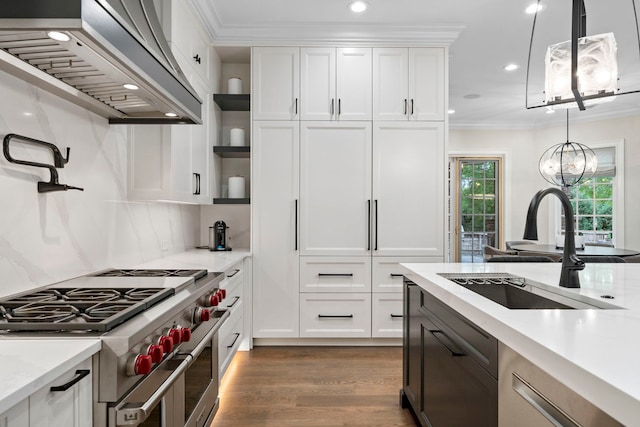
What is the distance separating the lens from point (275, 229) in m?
3.35

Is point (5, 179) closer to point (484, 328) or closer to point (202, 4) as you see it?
point (484, 328)

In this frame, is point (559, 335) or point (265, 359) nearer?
point (559, 335)

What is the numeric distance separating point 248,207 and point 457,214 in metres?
4.25

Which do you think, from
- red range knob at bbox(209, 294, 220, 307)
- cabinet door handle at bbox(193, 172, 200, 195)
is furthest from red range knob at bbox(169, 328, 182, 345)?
cabinet door handle at bbox(193, 172, 200, 195)

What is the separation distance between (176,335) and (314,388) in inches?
60.8

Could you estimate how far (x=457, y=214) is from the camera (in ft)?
21.9

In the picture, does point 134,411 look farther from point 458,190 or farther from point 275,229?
point 458,190

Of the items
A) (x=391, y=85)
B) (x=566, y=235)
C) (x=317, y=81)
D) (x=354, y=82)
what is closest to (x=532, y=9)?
(x=391, y=85)

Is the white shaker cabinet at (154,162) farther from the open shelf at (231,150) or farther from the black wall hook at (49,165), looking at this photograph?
the open shelf at (231,150)

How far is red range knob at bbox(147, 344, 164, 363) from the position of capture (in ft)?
3.80

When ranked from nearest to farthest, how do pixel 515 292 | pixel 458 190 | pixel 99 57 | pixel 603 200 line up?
pixel 99 57 < pixel 515 292 < pixel 603 200 < pixel 458 190

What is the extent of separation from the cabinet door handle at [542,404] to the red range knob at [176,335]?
106cm

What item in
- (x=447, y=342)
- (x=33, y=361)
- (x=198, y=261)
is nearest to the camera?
(x=33, y=361)

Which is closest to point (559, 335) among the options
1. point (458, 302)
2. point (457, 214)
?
point (458, 302)
